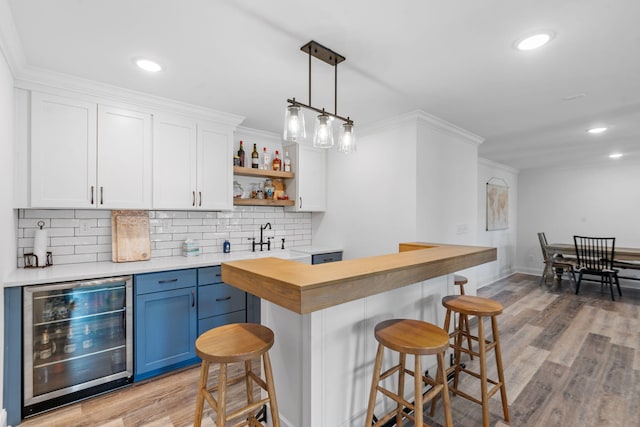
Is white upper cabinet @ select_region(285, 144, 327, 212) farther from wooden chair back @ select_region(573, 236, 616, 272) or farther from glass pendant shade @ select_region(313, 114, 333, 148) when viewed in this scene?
wooden chair back @ select_region(573, 236, 616, 272)

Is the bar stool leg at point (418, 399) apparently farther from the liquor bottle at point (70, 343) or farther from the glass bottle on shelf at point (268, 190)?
the glass bottle on shelf at point (268, 190)

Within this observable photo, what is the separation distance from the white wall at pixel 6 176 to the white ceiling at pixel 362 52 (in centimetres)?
26

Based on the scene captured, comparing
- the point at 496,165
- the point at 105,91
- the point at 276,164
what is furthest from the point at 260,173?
the point at 496,165

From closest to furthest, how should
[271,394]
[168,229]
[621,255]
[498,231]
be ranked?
[271,394] → [168,229] → [621,255] → [498,231]

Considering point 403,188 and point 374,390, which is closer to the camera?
point 374,390

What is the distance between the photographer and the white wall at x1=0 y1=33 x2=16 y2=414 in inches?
75.0

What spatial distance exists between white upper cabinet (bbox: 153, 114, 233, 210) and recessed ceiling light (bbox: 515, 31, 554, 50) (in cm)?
263

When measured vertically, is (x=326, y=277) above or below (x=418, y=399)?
above

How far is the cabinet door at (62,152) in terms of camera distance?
2311 mm

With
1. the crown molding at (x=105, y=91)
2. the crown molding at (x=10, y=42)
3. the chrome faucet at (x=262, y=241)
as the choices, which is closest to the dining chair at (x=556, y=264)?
the chrome faucet at (x=262, y=241)

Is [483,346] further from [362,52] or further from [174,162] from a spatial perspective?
[174,162]

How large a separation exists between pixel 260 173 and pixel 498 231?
5279 mm

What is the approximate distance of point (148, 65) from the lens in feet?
7.14

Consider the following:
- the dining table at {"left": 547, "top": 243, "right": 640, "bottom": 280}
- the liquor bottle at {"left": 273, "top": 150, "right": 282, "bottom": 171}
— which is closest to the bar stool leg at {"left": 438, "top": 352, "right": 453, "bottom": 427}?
the liquor bottle at {"left": 273, "top": 150, "right": 282, "bottom": 171}
